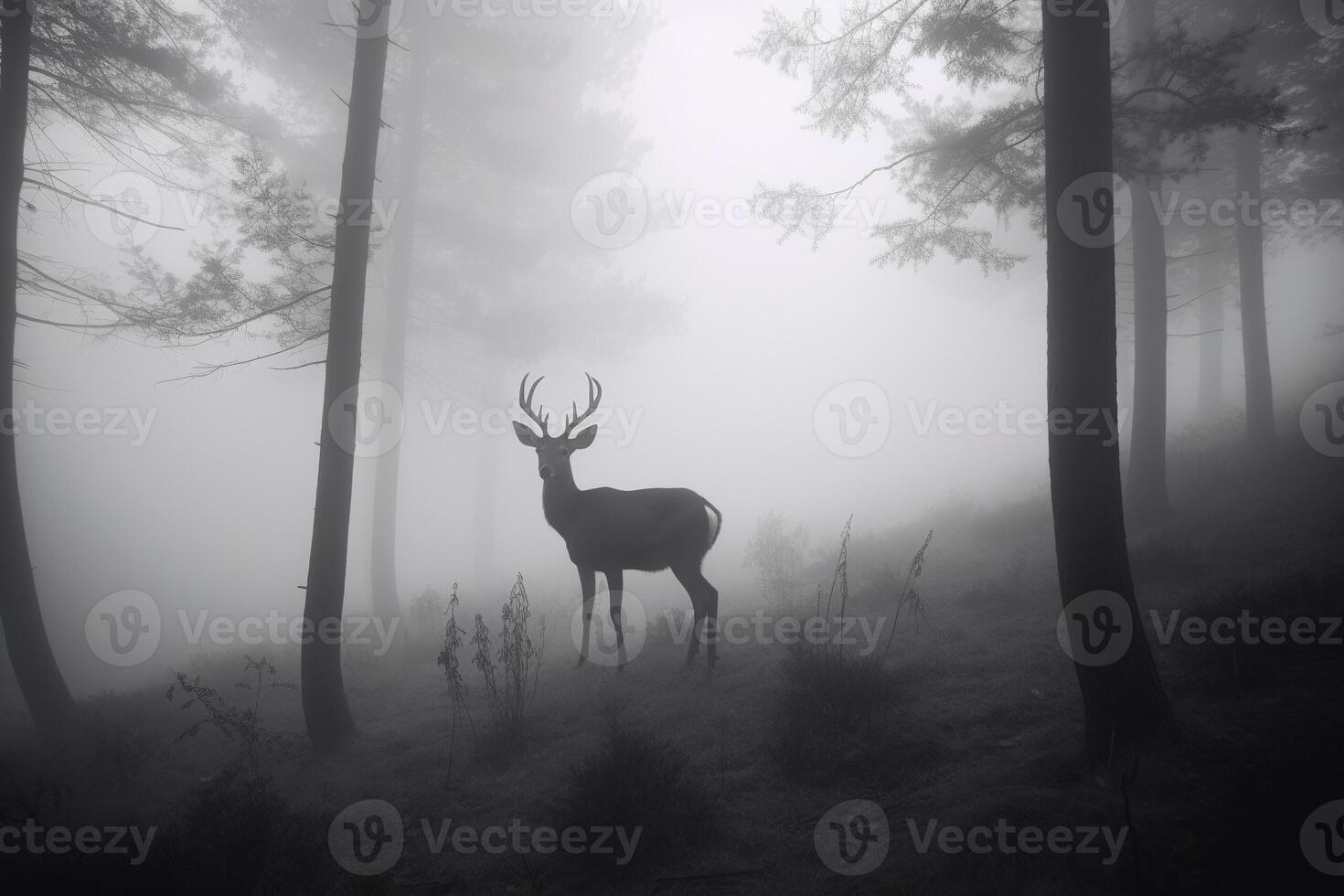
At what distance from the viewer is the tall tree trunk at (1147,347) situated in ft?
32.6

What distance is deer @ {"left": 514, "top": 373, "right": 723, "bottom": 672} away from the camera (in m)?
7.71

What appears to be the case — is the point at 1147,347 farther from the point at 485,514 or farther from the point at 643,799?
the point at 485,514

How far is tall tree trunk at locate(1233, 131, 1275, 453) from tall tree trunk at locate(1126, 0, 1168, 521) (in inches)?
137

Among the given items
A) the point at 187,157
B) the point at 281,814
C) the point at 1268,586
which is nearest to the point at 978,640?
the point at 1268,586

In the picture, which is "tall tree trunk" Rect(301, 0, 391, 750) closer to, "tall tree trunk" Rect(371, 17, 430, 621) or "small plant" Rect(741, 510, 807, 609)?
"small plant" Rect(741, 510, 807, 609)

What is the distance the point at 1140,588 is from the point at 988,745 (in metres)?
3.90

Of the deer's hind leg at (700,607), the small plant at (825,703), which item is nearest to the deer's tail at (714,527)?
the deer's hind leg at (700,607)

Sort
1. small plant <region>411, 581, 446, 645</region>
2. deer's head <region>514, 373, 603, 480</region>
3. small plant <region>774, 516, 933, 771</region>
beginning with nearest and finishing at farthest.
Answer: small plant <region>774, 516, 933, 771</region> < deer's head <region>514, 373, 603, 480</region> < small plant <region>411, 581, 446, 645</region>

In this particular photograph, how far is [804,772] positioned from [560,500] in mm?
4897

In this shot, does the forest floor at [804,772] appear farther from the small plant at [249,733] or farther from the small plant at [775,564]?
the small plant at [775,564]

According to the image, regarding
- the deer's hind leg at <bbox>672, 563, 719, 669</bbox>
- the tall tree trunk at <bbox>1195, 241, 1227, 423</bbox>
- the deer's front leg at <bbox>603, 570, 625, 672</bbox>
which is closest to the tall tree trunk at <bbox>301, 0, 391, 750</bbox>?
the deer's front leg at <bbox>603, 570, 625, 672</bbox>

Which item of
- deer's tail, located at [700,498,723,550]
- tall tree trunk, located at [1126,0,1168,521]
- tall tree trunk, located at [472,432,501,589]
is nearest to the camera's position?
deer's tail, located at [700,498,723,550]

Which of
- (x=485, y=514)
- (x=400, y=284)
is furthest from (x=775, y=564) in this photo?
(x=485, y=514)

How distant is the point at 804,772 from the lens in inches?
179
